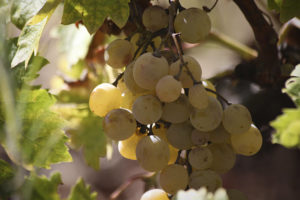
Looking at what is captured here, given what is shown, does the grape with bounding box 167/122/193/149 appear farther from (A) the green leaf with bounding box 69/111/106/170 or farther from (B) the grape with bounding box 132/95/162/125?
(A) the green leaf with bounding box 69/111/106/170

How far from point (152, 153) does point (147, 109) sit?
51mm

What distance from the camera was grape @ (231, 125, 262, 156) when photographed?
47 centimetres

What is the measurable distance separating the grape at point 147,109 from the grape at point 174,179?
65 mm

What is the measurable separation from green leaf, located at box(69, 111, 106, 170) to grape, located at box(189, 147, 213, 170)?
0.35 metres

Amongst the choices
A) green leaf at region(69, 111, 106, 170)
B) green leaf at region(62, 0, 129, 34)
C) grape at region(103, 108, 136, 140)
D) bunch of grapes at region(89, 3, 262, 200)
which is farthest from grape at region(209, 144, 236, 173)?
green leaf at region(69, 111, 106, 170)

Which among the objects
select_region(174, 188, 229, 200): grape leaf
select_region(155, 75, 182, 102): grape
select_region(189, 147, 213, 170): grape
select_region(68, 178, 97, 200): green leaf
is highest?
select_region(155, 75, 182, 102): grape

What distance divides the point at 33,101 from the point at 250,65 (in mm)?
425

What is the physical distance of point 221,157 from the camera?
48 centimetres

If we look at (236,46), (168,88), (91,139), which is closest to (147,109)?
(168,88)

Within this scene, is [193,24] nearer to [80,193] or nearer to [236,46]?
[80,193]

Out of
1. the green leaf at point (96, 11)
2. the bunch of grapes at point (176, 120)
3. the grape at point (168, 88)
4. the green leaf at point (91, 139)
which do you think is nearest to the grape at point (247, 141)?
the bunch of grapes at point (176, 120)

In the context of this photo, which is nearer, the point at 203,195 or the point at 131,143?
the point at 203,195

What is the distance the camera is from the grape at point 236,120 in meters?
0.45

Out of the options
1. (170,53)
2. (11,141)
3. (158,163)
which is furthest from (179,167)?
(11,141)
